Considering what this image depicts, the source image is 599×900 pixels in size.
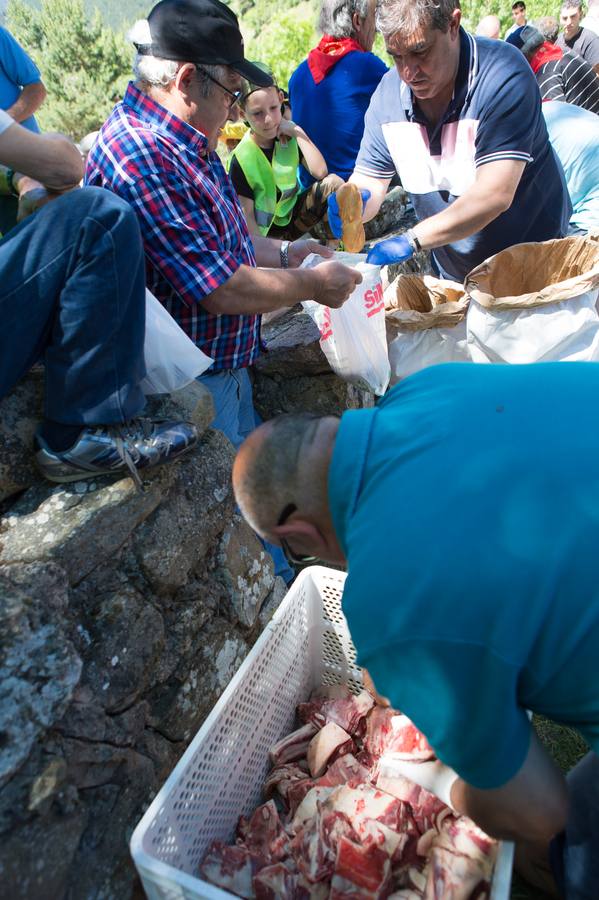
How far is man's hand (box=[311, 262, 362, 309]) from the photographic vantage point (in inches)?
90.4

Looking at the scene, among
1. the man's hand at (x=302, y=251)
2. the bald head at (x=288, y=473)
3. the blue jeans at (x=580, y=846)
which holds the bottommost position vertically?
the blue jeans at (x=580, y=846)

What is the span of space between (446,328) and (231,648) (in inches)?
75.3

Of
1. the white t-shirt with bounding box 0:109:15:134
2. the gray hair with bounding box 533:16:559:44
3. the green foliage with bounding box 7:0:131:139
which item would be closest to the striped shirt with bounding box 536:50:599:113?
the gray hair with bounding box 533:16:559:44

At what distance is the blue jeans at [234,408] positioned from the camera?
2355 mm

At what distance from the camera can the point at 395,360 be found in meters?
3.23

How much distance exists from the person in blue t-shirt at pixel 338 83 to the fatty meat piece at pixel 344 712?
3.31 metres

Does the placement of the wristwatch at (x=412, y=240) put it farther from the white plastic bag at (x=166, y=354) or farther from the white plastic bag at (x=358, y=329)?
the white plastic bag at (x=166, y=354)

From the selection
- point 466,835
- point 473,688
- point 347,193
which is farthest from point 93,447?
point 347,193

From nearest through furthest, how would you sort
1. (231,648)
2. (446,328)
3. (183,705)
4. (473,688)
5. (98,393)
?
1. (473,688)
2. (98,393)
3. (183,705)
4. (231,648)
5. (446,328)

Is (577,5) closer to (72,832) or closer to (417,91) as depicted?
(417,91)

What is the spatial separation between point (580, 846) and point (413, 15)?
2677 millimetres

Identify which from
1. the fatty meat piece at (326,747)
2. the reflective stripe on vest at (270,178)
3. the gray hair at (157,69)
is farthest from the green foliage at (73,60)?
the fatty meat piece at (326,747)

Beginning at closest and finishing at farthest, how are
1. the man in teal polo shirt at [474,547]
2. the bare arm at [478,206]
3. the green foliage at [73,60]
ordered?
the man in teal polo shirt at [474,547], the bare arm at [478,206], the green foliage at [73,60]

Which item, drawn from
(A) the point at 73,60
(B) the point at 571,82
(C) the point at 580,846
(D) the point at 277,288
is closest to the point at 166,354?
(D) the point at 277,288
